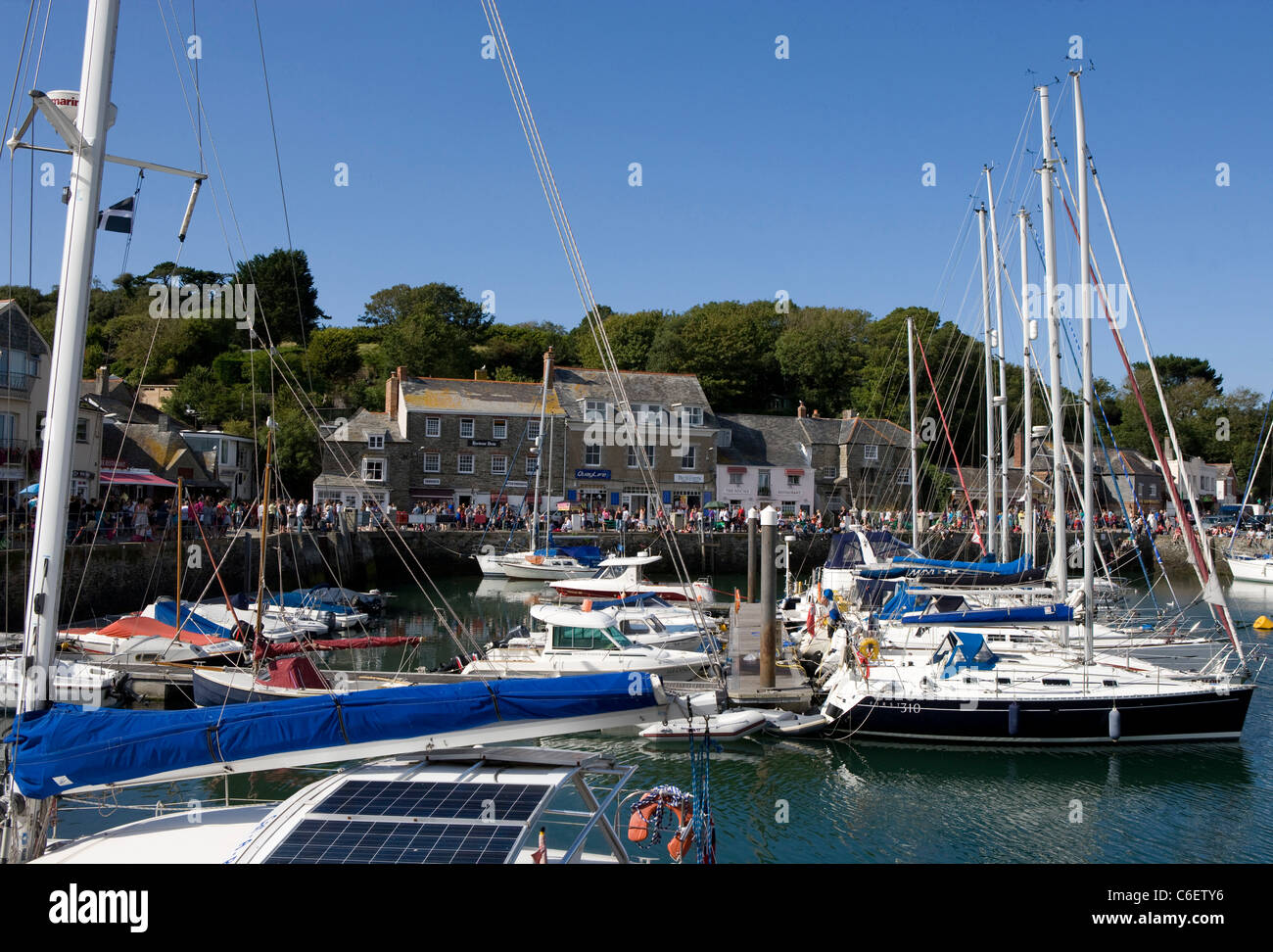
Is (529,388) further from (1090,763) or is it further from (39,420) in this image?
(1090,763)

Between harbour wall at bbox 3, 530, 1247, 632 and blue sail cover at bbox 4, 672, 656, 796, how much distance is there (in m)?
10.2

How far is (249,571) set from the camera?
123 feet

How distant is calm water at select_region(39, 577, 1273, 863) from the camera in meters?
13.9

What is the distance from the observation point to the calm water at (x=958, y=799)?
13906 mm

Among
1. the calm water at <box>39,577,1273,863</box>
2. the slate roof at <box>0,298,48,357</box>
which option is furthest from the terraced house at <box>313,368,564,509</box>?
the calm water at <box>39,577,1273,863</box>

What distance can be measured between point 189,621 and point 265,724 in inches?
778

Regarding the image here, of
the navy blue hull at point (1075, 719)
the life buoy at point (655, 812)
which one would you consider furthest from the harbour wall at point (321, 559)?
the navy blue hull at point (1075, 719)

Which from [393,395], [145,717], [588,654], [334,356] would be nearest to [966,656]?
[588,654]

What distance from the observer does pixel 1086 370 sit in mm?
20531

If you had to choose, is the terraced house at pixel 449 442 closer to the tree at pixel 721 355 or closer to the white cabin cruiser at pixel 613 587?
the white cabin cruiser at pixel 613 587

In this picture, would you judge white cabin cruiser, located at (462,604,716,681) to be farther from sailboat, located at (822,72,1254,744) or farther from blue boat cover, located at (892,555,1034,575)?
blue boat cover, located at (892,555,1034,575)
